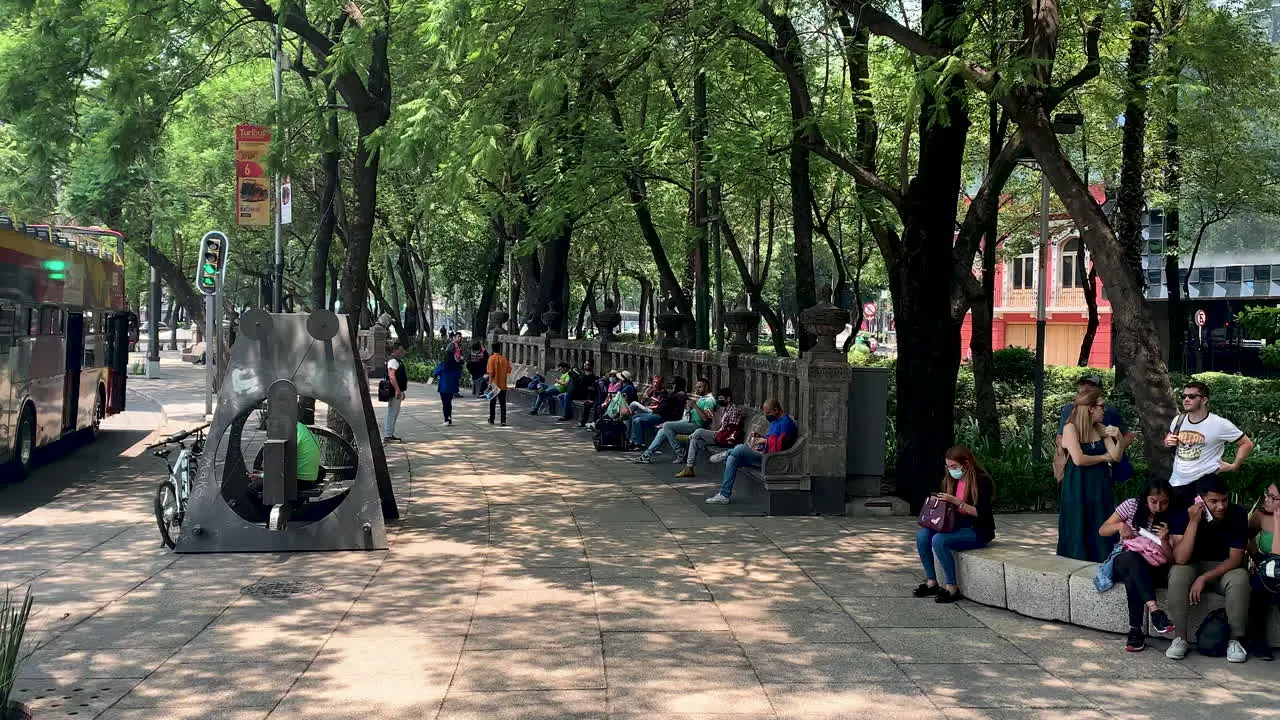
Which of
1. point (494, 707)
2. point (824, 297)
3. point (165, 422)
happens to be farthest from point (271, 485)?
point (165, 422)

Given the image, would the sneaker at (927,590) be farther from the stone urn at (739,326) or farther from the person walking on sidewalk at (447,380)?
the person walking on sidewalk at (447,380)

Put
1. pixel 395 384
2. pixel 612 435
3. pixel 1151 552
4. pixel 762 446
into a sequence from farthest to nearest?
pixel 395 384
pixel 612 435
pixel 762 446
pixel 1151 552

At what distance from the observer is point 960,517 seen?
31.6 feet

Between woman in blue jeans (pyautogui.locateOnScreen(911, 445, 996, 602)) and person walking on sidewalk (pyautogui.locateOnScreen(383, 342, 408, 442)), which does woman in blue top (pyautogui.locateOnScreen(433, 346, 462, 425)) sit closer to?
person walking on sidewalk (pyautogui.locateOnScreen(383, 342, 408, 442))

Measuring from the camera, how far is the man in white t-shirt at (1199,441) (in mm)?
8930

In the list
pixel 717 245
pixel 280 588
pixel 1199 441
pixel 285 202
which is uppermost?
pixel 285 202

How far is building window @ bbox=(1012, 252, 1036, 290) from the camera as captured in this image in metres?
62.1

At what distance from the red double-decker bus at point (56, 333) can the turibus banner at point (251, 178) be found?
2.51 meters

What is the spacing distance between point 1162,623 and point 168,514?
8662 millimetres

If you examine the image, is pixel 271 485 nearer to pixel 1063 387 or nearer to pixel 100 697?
pixel 100 697

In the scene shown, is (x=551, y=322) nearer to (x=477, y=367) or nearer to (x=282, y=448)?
(x=477, y=367)

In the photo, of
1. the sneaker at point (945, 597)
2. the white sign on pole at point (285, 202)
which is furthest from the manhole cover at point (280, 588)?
the white sign on pole at point (285, 202)

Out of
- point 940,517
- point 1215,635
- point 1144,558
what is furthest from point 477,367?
point 1215,635

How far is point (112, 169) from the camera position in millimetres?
16156
